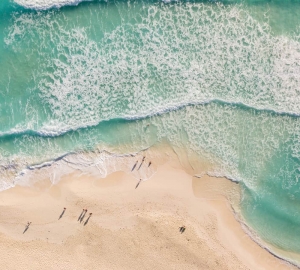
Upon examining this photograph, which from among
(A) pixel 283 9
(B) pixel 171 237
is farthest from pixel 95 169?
(A) pixel 283 9

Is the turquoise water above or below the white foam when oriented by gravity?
below

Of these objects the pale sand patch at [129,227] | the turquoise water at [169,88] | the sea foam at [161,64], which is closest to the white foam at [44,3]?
the turquoise water at [169,88]

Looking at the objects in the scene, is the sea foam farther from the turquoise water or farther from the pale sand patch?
the pale sand patch

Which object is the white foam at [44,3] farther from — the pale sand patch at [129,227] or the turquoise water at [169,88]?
the pale sand patch at [129,227]

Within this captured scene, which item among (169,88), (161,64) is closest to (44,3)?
(161,64)

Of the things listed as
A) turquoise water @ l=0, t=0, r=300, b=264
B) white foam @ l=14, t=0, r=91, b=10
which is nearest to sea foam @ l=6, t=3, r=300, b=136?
turquoise water @ l=0, t=0, r=300, b=264

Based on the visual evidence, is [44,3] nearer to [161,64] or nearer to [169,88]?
[161,64]

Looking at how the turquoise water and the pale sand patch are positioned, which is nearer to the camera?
the pale sand patch
